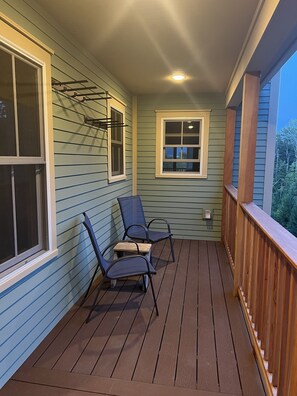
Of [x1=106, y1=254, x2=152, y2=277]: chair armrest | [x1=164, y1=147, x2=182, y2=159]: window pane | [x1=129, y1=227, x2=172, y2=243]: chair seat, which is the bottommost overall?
[x1=129, y1=227, x2=172, y2=243]: chair seat

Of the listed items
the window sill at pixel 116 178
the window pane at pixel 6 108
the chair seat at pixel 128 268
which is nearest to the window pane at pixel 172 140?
the window sill at pixel 116 178

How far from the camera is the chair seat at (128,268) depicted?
2596mm

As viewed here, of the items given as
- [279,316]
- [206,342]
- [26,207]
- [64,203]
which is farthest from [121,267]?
[279,316]

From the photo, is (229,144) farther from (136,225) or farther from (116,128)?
(136,225)

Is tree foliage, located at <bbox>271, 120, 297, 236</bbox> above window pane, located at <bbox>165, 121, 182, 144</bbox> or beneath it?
beneath

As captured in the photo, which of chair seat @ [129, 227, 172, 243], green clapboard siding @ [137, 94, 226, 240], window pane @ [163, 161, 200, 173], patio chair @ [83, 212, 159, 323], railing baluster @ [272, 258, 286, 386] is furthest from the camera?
window pane @ [163, 161, 200, 173]

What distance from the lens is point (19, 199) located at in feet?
6.50

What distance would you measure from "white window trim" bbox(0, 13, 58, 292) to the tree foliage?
565 cm

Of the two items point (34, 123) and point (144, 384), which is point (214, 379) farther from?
point (34, 123)

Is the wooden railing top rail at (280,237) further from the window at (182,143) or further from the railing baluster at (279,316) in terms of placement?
the window at (182,143)

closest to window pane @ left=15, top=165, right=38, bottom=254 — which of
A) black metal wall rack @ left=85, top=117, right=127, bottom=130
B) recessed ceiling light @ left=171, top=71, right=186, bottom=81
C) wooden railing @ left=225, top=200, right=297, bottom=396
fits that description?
black metal wall rack @ left=85, top=117, right=127, bottom=130

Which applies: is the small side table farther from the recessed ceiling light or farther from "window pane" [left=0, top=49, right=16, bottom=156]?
the recessed ceiling light

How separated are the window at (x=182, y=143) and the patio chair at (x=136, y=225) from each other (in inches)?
38.6

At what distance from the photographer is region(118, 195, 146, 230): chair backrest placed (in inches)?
160
